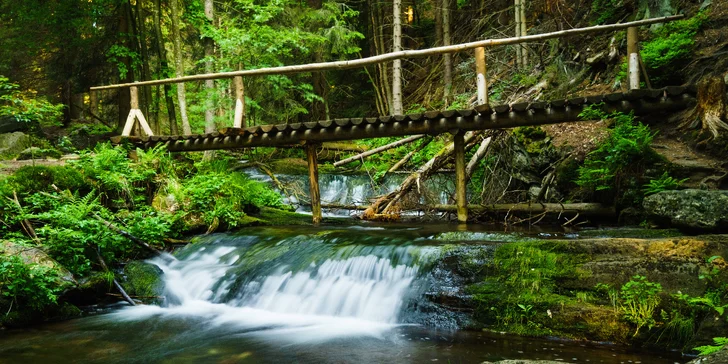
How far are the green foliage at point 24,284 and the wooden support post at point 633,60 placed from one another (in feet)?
31.5

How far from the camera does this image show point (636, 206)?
7969mm

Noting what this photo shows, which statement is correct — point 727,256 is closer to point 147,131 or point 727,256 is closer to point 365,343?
point 365,343

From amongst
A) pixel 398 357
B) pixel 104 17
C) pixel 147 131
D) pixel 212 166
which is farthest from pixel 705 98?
pixel 104 17

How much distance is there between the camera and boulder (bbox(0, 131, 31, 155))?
14555 mm

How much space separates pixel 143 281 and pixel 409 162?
7.89 meters

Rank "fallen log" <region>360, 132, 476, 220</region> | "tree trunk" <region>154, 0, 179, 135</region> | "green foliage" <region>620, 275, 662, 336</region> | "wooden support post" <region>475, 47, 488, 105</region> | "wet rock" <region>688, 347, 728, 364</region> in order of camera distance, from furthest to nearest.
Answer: "tree trunk" <region>154, 0, 179, 135</region> < "fallen log" <region>360, 132, 476, 220</region> < "wooden support post" <region>475, 47, 488, 105</region> < "green foliage" <region>620, 275, 662, 336</region> < "wet rock" <region>688, 347, 728, 364</region>

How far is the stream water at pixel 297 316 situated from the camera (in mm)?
5000

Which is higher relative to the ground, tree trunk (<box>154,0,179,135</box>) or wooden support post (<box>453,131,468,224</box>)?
tree trunk (<box>154,0,179,135</box>)

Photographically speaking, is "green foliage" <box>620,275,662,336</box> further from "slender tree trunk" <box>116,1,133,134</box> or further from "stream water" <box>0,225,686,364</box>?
"slender tree trunk" <box>116,1,133,134</box>

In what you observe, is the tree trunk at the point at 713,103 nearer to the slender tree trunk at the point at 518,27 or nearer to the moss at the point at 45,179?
the slender tree trunk at the point at 518,27

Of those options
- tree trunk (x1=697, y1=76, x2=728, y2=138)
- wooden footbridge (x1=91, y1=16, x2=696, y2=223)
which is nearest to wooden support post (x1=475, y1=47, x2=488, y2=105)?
wooden footbridge (x1=91, y1=16, x2=696, y2=223)

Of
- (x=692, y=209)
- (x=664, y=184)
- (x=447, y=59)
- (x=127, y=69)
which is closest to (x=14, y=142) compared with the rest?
(x=127, y=69)

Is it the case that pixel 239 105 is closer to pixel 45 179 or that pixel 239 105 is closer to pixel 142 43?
pixel 45 179

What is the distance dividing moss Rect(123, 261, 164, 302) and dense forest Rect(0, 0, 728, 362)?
0.12 feet
